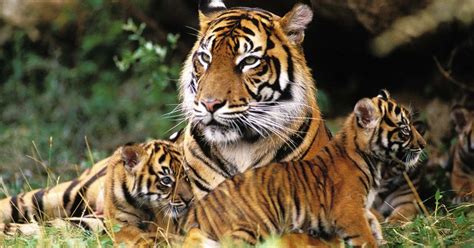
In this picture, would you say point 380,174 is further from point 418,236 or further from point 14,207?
point 14,207

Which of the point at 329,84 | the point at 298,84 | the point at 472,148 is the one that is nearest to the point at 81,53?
the point at 329,84

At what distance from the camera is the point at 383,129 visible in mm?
5957

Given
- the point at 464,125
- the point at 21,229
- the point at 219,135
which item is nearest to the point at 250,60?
the point at 219,135

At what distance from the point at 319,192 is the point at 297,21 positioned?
114cm

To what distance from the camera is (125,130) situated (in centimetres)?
1086

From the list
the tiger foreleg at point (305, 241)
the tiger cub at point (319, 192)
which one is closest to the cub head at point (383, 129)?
the tiger cub at point (319, 192)

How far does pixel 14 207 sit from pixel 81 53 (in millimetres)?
4032

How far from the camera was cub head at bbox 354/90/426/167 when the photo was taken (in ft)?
19.5

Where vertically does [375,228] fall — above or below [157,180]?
below

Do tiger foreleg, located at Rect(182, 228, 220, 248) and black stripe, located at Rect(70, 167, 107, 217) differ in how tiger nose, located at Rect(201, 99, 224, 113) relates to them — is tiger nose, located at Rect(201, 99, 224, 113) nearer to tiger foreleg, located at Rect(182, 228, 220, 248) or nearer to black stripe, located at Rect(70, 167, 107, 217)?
tiger foreleg, located at Rect(182, 228, 220, 248)

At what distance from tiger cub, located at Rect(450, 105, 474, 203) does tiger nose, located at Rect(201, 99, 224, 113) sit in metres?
2.91

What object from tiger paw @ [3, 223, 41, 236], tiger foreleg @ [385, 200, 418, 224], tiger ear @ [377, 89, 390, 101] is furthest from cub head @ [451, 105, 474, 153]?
tiger paw @ [3, 223, 41, 236]

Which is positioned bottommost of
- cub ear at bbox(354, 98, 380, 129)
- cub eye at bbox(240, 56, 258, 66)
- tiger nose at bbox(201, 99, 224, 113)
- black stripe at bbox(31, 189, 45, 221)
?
black stripe at bbox(31, 189, 45, 221)

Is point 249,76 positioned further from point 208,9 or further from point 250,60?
point 208,9
